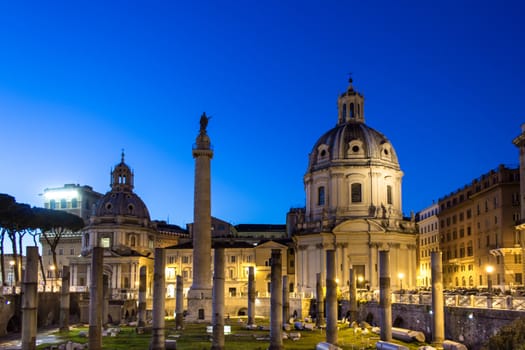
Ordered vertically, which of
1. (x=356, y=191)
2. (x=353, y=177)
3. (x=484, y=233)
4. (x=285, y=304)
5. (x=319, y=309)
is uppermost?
(x=353, y=177)

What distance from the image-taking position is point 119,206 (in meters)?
116

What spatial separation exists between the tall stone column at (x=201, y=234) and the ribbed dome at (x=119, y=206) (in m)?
48.5

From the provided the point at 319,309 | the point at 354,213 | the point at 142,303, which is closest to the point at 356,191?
the point at 354,213

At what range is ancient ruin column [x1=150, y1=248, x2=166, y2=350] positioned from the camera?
38.0 metres

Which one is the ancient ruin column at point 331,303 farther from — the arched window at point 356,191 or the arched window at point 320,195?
the arched window at point 320,195

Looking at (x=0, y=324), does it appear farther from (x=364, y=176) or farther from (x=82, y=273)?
(x=82, y=273)

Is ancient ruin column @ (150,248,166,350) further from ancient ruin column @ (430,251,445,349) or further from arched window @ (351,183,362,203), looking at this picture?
arched window @ (351,183,362,203)

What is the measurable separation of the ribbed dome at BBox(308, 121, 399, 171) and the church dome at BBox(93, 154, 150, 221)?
3648 cm

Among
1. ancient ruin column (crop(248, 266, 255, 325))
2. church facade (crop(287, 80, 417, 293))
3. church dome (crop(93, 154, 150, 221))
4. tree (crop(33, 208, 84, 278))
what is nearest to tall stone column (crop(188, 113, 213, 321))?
ancient ruin column (crop(248, 266, 255, 325))

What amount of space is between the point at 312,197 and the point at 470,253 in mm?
20727

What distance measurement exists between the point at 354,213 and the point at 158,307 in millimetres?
51761

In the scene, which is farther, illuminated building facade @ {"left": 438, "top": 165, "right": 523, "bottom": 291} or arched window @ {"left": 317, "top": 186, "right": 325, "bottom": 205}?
arched window @ {"left": 317, "top": 186, "right": 325, "bottom": 205}

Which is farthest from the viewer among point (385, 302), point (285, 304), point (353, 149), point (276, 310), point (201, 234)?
point (353, 149)

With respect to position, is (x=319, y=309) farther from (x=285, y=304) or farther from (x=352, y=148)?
(x=352, y=148)
